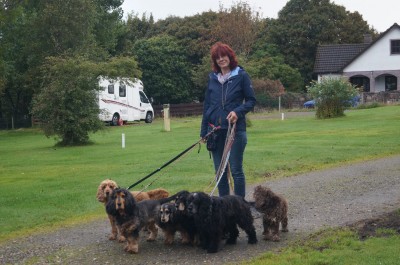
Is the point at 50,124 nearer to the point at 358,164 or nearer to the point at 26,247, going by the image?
the point at 358,164

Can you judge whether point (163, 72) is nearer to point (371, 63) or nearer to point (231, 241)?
point (371, 63)

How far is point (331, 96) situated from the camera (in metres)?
34.2

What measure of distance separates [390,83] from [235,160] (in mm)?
52625

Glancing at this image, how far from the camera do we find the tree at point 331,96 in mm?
33688

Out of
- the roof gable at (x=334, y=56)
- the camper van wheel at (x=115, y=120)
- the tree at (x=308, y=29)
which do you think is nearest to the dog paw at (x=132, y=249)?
the camper van wheel at (x=115, y=120)

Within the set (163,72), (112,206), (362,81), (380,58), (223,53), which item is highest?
(380,58)

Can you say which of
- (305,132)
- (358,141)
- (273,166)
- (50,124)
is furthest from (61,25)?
(273,166)

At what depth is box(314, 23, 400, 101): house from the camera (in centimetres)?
5531

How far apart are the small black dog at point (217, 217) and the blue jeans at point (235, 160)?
752 mm

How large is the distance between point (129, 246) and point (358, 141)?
14.6 metres

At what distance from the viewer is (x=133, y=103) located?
4400 cm

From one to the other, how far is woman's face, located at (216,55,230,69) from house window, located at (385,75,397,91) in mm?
52328

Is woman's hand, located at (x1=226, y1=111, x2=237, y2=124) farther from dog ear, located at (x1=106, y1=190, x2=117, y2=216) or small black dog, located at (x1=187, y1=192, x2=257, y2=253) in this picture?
dog ear, located at (x1=106, y1=190, x2=117, y2=216)

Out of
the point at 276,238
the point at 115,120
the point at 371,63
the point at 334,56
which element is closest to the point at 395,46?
the point at 371,63
